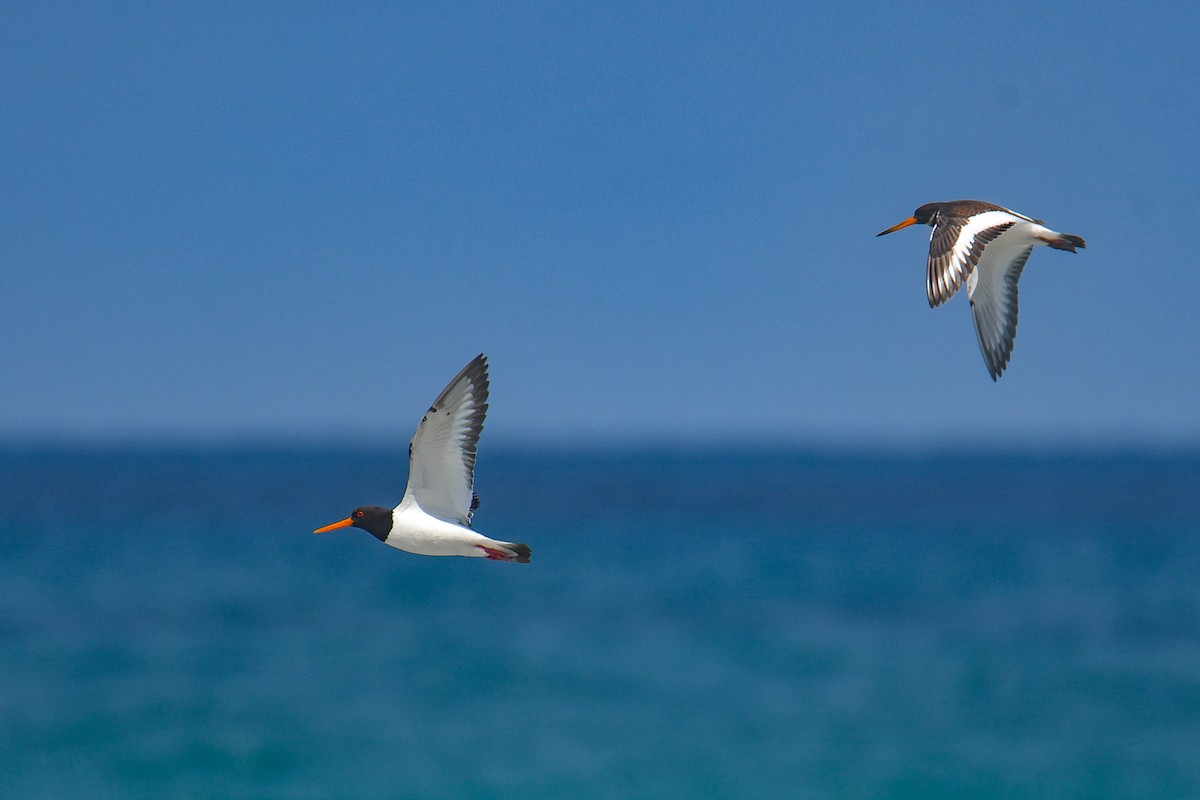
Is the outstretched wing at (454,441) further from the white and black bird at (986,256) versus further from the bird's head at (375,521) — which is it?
the white and black bird at (986,256)

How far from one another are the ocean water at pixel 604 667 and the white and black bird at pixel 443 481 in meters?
10.4

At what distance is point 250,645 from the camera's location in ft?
93.6

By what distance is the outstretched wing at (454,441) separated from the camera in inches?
394

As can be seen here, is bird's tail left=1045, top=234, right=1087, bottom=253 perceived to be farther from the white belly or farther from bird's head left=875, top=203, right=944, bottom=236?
the white belly

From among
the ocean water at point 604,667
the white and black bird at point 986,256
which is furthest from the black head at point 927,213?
the ocean water at point 604,667

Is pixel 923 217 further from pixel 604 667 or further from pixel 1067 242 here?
pixel 604 667

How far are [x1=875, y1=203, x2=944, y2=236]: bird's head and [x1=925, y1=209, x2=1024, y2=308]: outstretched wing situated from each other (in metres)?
0.77

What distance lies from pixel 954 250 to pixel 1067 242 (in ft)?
3.84

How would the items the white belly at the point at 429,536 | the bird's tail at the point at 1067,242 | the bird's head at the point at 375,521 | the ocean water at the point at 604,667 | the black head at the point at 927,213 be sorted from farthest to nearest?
the ocean water at the point at 604,667 < the black head at the point at 927,213 < the bird's tail at the point at 1067,242 < the bird's head at the point at 375,521 < the white belly at the point at 429,536

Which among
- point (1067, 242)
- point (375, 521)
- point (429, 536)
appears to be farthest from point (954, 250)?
point (375, 521)

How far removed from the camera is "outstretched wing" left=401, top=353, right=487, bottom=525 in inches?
394

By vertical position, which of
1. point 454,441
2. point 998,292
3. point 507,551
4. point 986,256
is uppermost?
point 986,256

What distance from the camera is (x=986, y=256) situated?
38.7 feet

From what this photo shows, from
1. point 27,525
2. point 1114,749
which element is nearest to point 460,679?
point 1114,749
